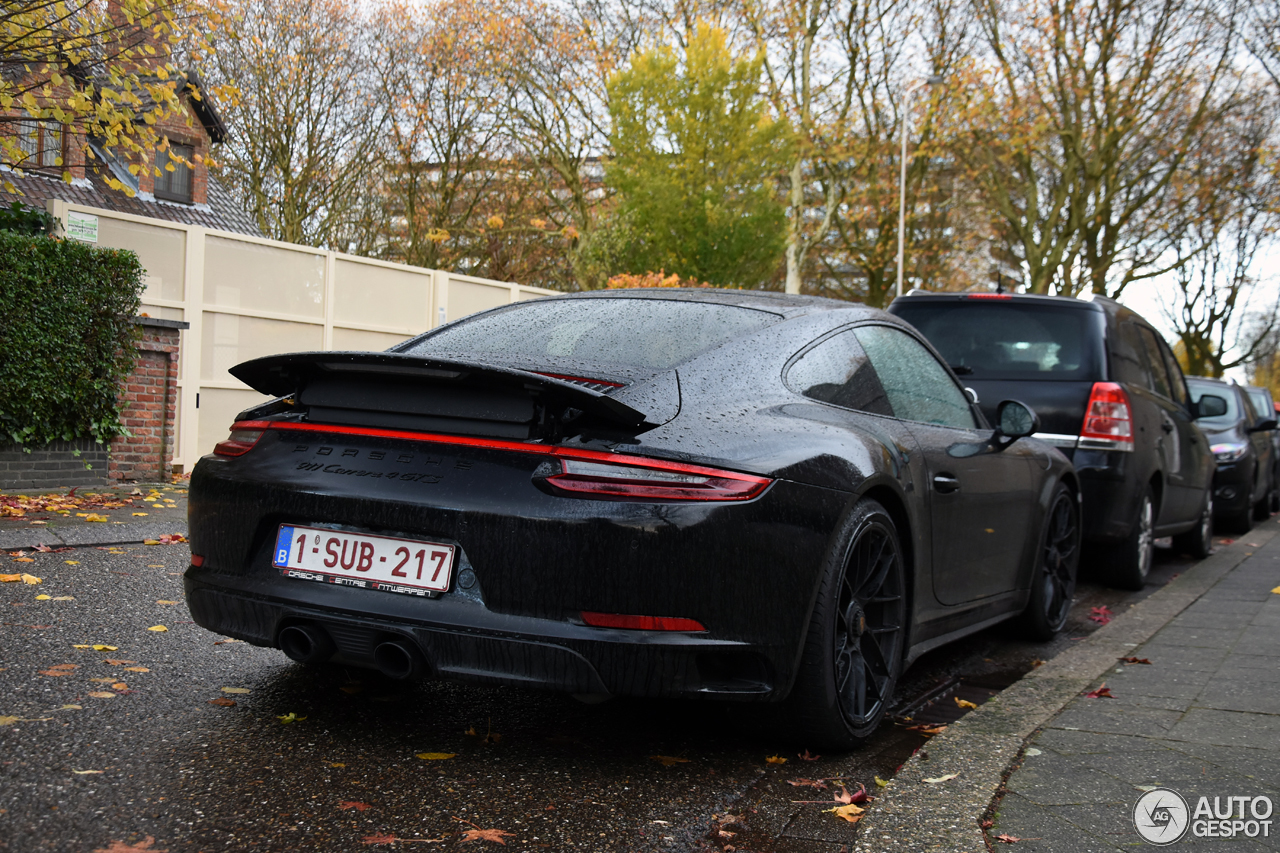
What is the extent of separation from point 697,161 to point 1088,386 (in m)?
21.1

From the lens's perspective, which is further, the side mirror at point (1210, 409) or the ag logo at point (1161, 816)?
the side mirror at point (1210, 409)

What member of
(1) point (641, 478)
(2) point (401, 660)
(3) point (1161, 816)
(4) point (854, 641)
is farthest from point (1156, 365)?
(2) point (401, 660)

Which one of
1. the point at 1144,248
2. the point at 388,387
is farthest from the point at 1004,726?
the point at 1144,248

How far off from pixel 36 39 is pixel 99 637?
6725 millimetres

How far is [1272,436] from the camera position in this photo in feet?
50.3

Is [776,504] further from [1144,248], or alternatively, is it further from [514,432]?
[1144,248]

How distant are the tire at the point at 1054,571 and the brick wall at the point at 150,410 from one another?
7907 millimetres

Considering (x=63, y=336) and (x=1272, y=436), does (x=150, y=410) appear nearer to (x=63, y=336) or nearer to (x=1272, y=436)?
(x=63, y=336)

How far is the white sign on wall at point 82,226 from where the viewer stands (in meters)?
10.4

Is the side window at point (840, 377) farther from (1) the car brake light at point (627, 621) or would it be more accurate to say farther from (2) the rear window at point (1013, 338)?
(2) the rear window at point (1013, 338)

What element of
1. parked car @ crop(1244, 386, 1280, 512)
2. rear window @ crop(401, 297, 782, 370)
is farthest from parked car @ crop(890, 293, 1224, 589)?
parked car @ crop(1244, 386, 1280, 512)

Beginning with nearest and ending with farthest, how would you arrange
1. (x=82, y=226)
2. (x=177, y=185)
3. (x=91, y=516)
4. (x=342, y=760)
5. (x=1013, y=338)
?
(x=342, y=760) < (x=1013, y=338) < (x=91, y=516) < (x=82, y=226) < (x=177, y=185)

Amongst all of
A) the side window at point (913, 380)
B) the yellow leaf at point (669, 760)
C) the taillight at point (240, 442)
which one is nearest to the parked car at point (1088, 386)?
the side window at point (913, 380)

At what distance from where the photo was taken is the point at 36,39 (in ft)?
30.3
